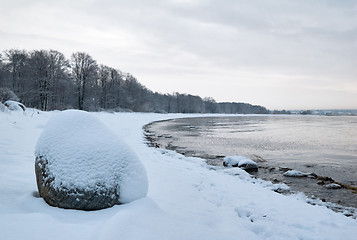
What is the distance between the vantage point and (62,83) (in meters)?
36.9

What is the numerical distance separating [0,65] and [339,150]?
4875 cm

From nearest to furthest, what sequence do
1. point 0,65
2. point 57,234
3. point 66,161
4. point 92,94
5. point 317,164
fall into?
1. point 57,234
2. point 66,161
3. point 317,164
4. point 0,65
5. point 92,94

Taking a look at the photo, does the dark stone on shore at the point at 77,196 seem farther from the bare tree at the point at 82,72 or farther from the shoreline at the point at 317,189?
the bare tree at the point at 82,72

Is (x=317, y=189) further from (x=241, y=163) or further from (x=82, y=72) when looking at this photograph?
(x=82, y=72)

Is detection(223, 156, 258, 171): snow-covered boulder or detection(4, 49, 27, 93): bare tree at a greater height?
detection(4, 49, 27, 93): bare tree

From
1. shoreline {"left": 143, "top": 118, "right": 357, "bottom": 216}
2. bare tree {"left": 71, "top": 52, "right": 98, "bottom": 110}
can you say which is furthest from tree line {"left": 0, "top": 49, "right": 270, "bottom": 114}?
shoreline {"left": 143, "top": 118, "right": 357, "bottom": 216}

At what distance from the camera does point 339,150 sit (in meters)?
15.0

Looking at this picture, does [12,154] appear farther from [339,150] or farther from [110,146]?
[339,150]

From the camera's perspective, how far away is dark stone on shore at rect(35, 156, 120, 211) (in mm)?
3455

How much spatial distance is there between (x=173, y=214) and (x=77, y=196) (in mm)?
1529

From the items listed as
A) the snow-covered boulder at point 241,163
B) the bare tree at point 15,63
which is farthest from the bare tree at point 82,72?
the snow-covered boulder at point 241,163

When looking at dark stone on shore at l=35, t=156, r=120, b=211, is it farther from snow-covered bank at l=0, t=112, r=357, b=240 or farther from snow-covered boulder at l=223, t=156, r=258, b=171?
snow-covered boulder at l=223, t=156, r=258, b=171

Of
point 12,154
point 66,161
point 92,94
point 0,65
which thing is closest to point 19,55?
point 0,65

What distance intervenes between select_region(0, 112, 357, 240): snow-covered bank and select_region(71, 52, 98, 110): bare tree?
3932 cm
